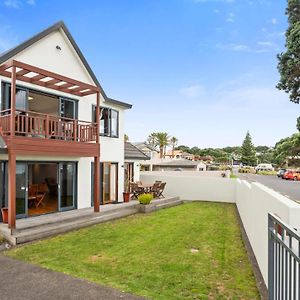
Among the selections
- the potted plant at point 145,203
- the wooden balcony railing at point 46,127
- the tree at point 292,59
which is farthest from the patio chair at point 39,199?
the tree at point 292,59

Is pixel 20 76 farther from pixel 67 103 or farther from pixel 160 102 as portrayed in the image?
pixel 160 102

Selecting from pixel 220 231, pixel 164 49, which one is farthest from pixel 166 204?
pixel 164 49

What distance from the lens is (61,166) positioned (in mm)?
12914

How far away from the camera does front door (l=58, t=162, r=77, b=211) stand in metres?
12.9

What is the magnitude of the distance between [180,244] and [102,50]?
1976cm

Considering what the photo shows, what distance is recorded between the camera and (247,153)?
94.5 meters

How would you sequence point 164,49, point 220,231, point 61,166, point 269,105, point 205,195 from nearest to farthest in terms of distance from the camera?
point 220,231, point 61,166, point 205,195, point 164,49, point 269,105

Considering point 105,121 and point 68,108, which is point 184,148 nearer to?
point 105,121

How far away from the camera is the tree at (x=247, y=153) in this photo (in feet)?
304

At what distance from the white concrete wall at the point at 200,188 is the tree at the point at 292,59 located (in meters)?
6.88

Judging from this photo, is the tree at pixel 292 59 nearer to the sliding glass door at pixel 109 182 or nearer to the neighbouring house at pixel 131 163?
the neighbouring house at pixel 131 163

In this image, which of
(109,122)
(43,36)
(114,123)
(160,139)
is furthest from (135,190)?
(160,139)

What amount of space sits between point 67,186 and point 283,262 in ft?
37.7

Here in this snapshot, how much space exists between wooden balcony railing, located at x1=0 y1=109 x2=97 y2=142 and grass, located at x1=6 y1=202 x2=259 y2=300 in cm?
398
